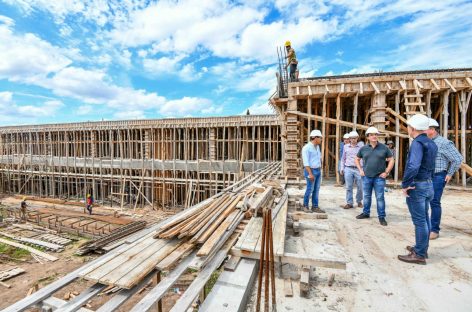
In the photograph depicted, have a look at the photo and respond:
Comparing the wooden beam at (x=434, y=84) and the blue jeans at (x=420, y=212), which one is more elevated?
the wooden beam at (x=434, y=84)

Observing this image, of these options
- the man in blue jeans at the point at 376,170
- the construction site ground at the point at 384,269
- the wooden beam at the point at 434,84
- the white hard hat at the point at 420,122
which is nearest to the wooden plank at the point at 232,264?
the construction site ground at the point at 384,269

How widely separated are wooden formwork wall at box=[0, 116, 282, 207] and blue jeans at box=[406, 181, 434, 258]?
11.8 m

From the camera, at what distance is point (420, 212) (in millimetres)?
3215

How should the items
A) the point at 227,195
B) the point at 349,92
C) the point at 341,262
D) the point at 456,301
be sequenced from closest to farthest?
the point at 456,301
the point at 341,262
the point at 227,195
the point at 349,92

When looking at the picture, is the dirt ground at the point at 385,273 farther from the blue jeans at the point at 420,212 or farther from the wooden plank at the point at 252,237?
the wooden plank at the point at 252,237

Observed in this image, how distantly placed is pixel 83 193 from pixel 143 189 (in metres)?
6.83

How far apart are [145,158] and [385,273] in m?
18.9

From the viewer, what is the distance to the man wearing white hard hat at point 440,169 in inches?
160

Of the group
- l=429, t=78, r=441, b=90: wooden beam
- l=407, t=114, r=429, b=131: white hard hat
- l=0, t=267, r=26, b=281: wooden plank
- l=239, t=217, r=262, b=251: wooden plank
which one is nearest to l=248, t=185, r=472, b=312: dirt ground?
l=239, t=217, r=262, b=251: wooden plank

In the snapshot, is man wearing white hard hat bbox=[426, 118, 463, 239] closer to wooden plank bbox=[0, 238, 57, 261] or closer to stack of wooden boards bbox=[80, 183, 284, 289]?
stack of wooden boards bbox=[80, 183, 284, 289]

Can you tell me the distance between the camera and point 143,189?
19297 millimetres

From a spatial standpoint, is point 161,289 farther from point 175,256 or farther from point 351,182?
point 351,182

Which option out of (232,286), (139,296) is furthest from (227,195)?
(139,296)

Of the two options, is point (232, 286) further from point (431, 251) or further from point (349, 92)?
point (349, 92)
